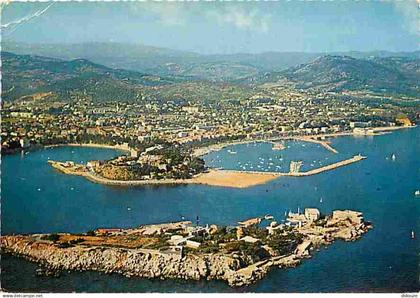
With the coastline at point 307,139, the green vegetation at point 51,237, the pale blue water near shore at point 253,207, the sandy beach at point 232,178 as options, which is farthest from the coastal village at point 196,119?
the green vegetation at point 51,237

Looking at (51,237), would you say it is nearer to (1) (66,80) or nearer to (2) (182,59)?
(1) (66,80)

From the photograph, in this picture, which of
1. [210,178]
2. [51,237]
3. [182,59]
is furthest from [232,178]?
[51,237]

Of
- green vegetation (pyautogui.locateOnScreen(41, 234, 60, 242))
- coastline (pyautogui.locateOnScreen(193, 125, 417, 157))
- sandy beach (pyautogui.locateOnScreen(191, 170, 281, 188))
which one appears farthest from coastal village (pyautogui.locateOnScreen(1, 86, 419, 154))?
green vegetation (pyautogui.locateOnScreen(41, 234, 60, 242))

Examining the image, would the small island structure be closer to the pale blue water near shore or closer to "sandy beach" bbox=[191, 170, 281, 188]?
the pale blue water near shore

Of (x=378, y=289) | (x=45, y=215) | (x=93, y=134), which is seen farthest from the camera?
(x=93, y=134)

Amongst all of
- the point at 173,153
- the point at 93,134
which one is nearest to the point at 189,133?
the point at 173,153

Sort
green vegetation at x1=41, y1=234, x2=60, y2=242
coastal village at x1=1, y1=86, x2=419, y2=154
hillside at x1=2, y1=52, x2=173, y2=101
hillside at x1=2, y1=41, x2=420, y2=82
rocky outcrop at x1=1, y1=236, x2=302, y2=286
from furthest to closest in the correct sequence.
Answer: hillside at x1=2, y1=41, x2=420, y2=82 < coastal village at x1=1, y1=86, x2=419, y2=154 < hillside at x1=2, y1=52, x2=173, y2=101 < green vegetation at x1=41, y1=234, x2=60, y2=242 < rocky outcrop at x1=1, y1=236, x2=302, y2=286

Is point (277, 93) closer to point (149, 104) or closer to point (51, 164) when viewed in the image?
point (149, 104)
